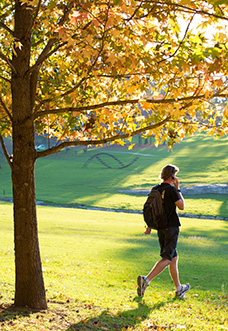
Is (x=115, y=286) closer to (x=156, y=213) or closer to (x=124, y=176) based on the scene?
(x=156, y=213)

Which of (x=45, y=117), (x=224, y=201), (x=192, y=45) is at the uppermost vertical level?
(x=192, y=45)

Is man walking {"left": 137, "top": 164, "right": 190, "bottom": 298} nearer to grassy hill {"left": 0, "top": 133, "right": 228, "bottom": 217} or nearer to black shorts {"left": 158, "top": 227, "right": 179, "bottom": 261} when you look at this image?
black shorts {"left": 158, "top": 227, "right": 179, "bottom": 261}

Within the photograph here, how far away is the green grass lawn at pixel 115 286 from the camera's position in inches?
215

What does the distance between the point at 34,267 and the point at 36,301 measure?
1.67 feet

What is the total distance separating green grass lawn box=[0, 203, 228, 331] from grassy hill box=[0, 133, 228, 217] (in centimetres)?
1666

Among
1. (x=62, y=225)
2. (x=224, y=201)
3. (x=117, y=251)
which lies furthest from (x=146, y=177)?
(x=117, y=251)

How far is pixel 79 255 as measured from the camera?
36.5 feet

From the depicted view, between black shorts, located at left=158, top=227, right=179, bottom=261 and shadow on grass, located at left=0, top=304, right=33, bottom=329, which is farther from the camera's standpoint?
black shorts, located at left=158, top=227, right=179, bottom=261

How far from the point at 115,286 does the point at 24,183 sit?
Result: 348 centimetres

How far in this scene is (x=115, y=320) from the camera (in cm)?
560

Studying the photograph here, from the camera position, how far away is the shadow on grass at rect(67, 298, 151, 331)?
17.0 ft

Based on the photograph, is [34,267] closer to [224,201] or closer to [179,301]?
[179,301]

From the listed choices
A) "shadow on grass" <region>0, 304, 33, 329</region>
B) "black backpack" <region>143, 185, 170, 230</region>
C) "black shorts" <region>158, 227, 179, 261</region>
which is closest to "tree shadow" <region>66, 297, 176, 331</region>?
"shadow on grass" <region>0, 304, 33, 329</region>

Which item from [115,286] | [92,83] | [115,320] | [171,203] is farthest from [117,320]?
[92,83]
